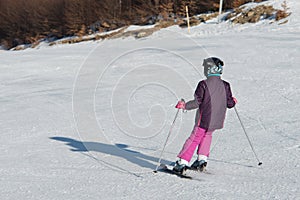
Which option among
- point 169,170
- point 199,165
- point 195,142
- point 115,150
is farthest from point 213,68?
point 115,150

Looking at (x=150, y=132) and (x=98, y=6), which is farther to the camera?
(x=98, y=6)

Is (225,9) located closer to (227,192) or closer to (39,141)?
(39,141)

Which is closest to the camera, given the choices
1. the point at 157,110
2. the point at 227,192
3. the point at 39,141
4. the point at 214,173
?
the point at 227,192

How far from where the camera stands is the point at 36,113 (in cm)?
861

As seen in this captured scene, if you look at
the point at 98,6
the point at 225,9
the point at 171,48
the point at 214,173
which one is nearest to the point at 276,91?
the point at 214,173

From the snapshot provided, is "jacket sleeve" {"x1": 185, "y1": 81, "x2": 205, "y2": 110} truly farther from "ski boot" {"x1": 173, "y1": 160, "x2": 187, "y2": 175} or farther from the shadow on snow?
the shadow on snow

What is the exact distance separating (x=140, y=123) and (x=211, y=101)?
3.24 meters

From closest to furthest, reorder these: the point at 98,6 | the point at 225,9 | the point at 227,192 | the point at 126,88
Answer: the point at 227,192 → the point at 126,88 → the point at 225,9 → the point at 98,6

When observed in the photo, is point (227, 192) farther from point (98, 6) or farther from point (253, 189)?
point (98, 6)

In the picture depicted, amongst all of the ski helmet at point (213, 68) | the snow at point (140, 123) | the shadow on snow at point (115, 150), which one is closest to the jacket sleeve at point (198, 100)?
the ski helmet at point (213, 68)

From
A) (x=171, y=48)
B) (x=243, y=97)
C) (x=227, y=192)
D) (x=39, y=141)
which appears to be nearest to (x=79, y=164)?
(x=39, y=141)

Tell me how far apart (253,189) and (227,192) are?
25cm

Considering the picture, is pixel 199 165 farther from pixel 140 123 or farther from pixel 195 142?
pixel 140 123

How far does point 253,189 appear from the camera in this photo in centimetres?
419
